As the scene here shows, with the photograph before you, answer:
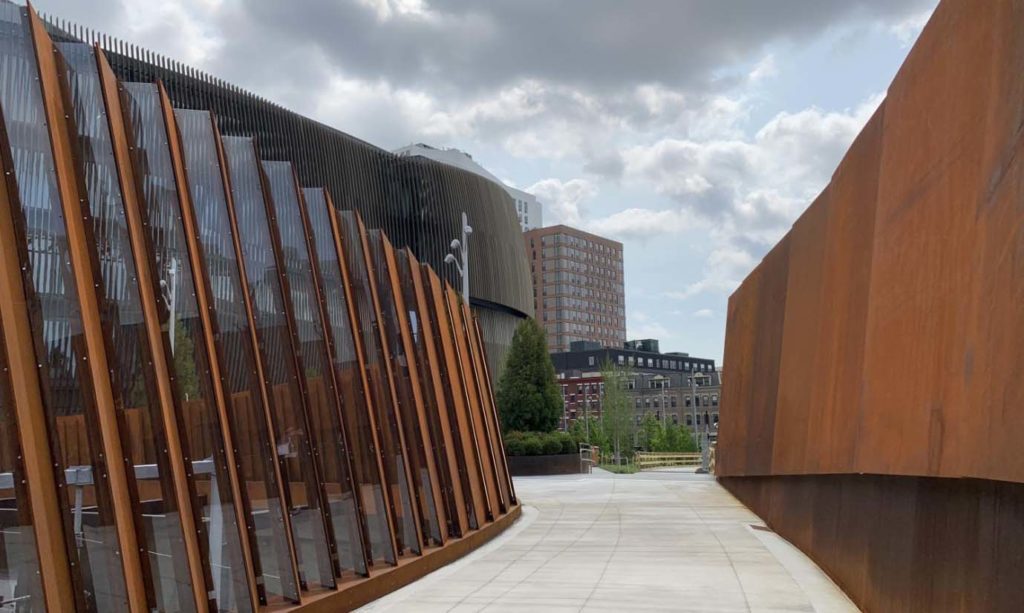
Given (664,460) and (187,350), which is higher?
(187,350)

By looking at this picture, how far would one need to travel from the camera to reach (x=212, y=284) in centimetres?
884

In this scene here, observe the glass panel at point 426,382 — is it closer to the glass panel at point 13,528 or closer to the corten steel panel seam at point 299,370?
the corten steel panel seam at point 299,370

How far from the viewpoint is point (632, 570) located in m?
12.8

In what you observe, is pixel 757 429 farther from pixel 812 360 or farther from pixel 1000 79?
pixel 1000 79

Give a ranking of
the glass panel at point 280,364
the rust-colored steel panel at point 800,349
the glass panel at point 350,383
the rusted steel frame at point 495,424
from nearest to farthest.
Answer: the glass panel at point 280,364, the glass panel at point 350,383, the rust-colored steel panel at point 800,349, the rusted steel frame at point 495,424

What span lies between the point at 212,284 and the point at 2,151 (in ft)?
8.69

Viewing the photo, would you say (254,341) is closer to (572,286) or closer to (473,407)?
(473,407)

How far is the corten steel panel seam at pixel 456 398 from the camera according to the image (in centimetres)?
1647

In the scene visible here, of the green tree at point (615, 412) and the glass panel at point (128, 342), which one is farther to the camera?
the green tree at point (615, 412)

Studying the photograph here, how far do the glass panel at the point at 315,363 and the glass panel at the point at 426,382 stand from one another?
3777mm

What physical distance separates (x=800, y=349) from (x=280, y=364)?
25.9 ft

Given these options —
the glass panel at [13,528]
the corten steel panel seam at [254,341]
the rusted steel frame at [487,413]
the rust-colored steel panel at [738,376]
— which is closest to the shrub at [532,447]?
the rust-colored steel panel at [738,376]

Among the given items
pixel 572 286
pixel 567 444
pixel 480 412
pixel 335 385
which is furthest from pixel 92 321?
pixel 572 286

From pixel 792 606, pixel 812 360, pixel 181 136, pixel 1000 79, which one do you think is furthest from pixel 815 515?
pixel 181 136
